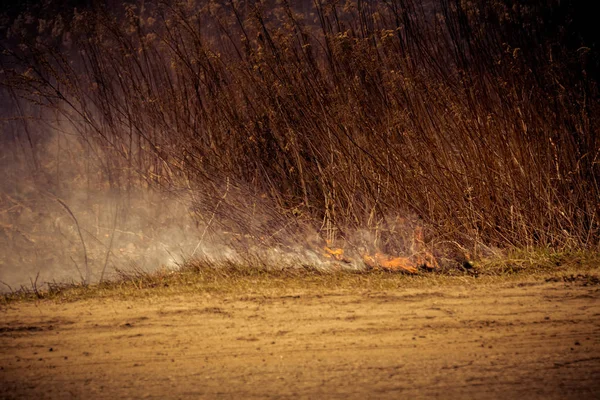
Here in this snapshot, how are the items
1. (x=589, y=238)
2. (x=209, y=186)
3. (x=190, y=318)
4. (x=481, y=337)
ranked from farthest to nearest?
1. (x=209, y=186)
2. (x=589, y=238)
3. (x=190, y=318)
4. (x=481, y=337)

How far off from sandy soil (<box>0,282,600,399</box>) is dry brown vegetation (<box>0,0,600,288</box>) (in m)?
0.92

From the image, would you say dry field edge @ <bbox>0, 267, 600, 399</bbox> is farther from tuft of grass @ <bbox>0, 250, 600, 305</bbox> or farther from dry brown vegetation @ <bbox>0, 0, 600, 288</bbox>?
dry brown vegetation @ <bbox>0, 0, 600, 288</bbox>

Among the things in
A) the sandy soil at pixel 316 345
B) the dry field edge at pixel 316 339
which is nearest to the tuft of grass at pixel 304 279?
the dry field edge at pixel 316 339

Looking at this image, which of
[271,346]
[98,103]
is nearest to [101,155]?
[98,103]

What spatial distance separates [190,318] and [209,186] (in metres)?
1.63

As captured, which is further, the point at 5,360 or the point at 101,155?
the point at 101,155

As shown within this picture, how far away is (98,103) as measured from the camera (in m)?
5.10

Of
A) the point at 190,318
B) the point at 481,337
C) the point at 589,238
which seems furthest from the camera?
the point at 589,238

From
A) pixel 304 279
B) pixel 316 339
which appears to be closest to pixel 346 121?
pixel 304 279

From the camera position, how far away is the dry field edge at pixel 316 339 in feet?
7.77

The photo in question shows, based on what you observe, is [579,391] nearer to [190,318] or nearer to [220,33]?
[190,318]

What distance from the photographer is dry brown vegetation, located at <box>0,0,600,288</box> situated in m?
4.30

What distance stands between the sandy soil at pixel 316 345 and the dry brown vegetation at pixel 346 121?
0.92 meters

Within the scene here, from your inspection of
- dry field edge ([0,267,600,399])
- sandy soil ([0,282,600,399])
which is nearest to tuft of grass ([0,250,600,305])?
dry field edge ([0,267,600,399])
